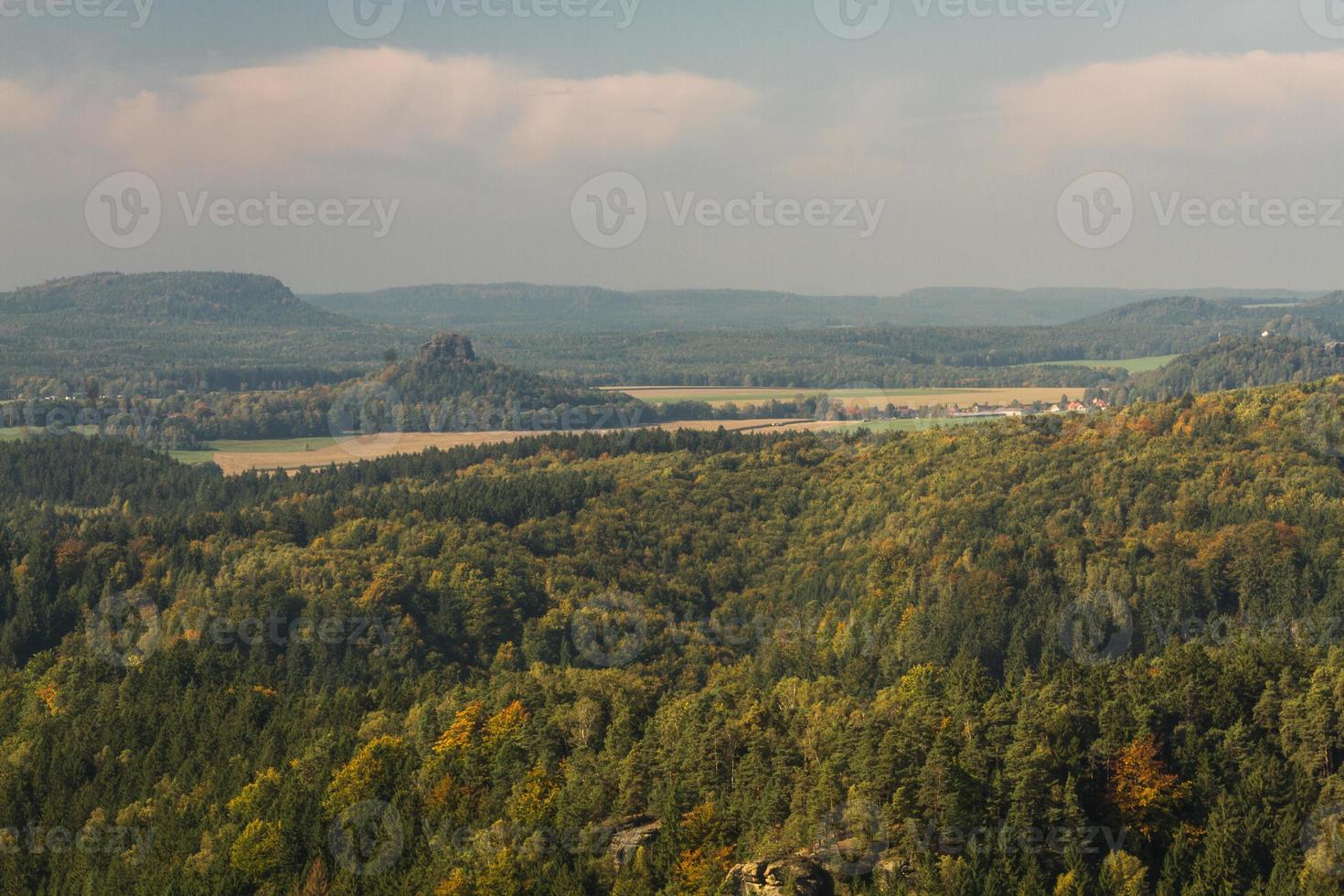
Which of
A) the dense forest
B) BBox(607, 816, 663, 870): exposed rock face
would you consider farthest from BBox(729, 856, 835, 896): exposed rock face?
BBox(607, 816, 663, 870): exposed rock face

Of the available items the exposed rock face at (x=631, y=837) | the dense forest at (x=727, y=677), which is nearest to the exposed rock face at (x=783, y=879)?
the dense forest at (x=727, y=677)

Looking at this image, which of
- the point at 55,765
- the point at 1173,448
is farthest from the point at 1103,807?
the point at 1173,448

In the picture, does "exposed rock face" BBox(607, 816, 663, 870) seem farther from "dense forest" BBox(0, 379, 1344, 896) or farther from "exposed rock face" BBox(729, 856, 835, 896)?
"exposed rock face" BBox(729, 856, 835, 896)

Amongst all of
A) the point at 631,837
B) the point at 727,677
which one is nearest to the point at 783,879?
the point at 631,837

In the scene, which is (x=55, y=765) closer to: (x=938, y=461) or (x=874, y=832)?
(x=874, y=832)

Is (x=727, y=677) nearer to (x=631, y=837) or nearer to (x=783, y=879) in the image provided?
(x=631, y=837)

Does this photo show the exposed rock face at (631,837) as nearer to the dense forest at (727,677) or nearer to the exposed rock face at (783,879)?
the dense forest at (727,677)
